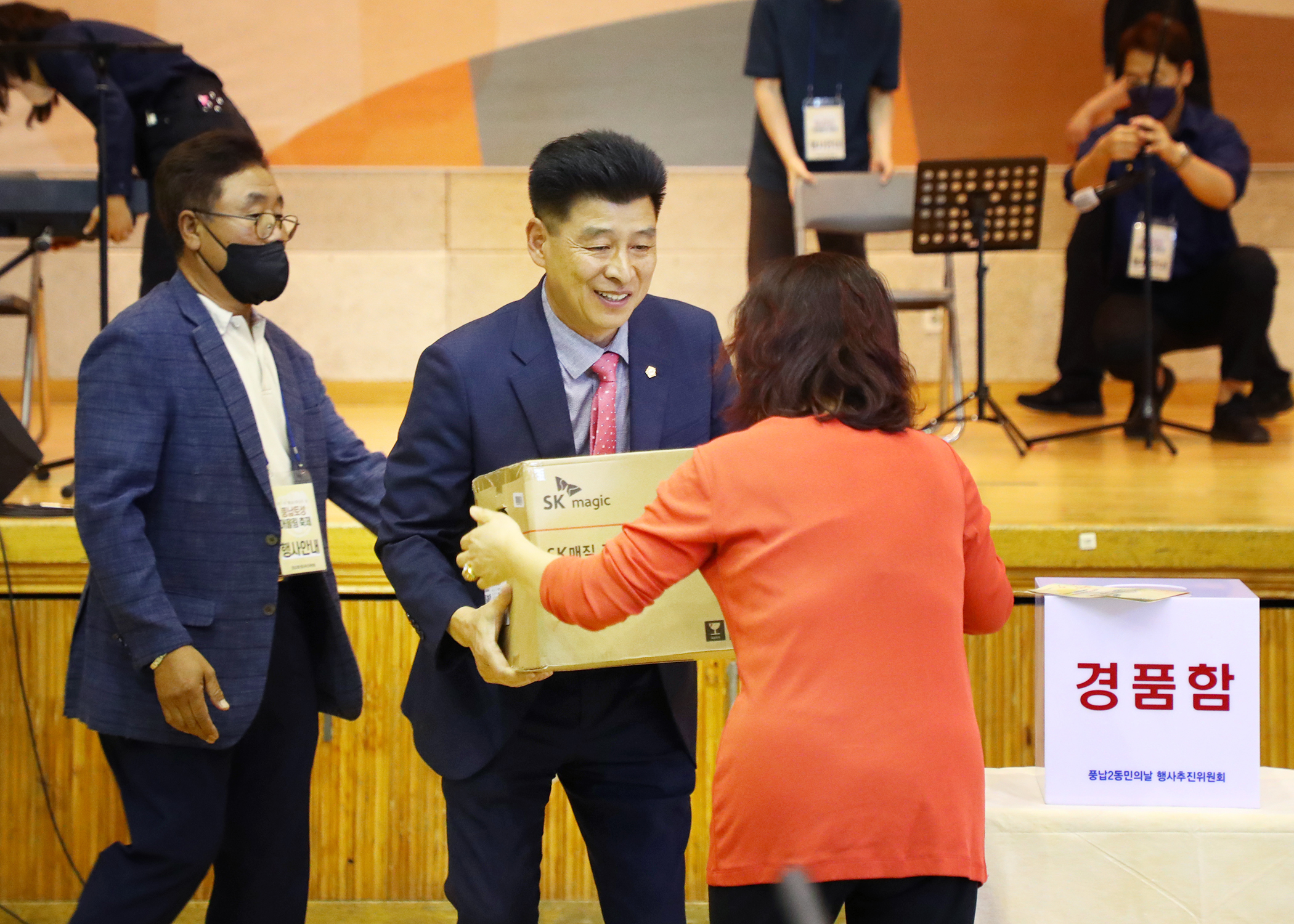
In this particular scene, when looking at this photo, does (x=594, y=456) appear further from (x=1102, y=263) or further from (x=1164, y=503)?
(x=1102, y=263)

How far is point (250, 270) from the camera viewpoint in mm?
2305

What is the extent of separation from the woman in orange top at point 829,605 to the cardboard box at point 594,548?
0.09m

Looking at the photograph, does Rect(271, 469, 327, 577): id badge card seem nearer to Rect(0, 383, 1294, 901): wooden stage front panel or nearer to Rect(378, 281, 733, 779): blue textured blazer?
Rect(378, 281, 733, 779): blue textured blazer

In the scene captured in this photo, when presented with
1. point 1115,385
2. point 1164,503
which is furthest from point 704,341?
point 1115,385

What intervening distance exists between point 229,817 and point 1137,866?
1.56 m

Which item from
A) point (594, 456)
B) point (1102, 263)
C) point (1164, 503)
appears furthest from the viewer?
point (1102, 263)

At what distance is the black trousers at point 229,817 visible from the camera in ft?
7.02

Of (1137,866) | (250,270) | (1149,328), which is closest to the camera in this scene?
(1137,866)

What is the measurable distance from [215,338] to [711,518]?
3.72 ft

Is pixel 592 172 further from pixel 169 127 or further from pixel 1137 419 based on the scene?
pixel 1137 419

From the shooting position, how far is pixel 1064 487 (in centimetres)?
375

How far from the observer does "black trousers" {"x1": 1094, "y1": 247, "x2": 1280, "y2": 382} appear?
478cm

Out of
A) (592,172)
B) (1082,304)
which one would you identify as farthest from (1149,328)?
(592,172)

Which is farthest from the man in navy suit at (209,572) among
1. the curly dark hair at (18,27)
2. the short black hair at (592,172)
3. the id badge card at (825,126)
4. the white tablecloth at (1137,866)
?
the id badge card at (825,126)
